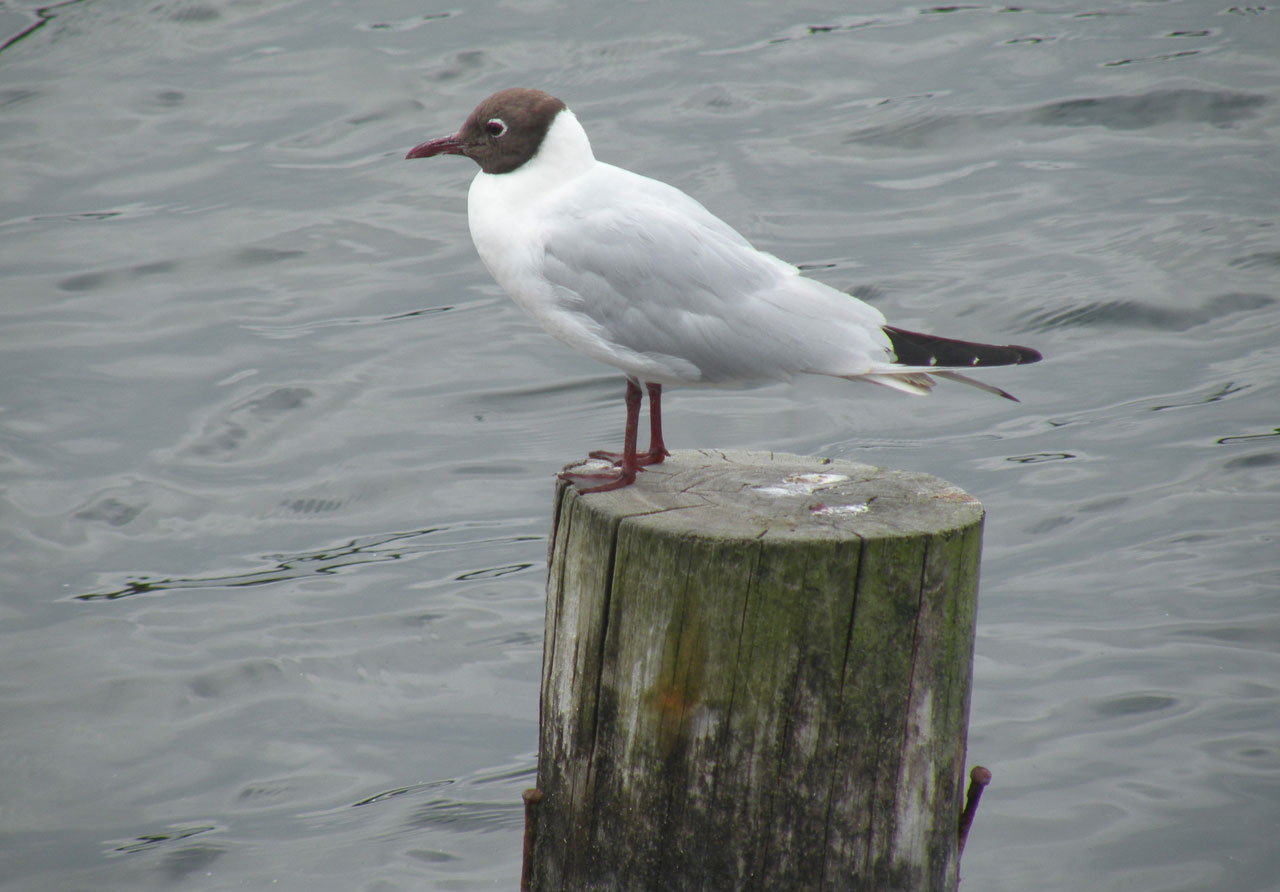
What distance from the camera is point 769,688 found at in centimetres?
270

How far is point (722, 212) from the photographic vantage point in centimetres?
951

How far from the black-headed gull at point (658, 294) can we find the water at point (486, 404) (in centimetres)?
200

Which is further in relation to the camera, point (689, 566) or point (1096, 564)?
point (1096, 564)

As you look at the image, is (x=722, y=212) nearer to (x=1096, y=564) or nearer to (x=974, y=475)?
(x=974, y=475)

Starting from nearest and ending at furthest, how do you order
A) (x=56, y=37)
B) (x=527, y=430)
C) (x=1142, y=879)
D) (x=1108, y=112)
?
(x=1142, y=879) → (x=527, y=430) → (x=1108, y=112) → (x=56, y=37)

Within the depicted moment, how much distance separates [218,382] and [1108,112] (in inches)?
283

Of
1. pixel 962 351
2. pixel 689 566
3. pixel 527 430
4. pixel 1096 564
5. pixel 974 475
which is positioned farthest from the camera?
pixel 527 430

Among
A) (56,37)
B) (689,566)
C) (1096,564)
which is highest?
(56,37)

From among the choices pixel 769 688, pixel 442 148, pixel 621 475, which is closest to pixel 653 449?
pixel 621 475

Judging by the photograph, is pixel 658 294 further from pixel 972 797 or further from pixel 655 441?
pixel 972 797

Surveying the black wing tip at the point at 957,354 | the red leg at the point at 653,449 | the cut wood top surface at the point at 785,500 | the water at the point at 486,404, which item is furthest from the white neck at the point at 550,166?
the water at the point at 486,404

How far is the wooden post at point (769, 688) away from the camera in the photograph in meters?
2.69

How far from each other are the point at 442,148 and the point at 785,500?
4.71ft

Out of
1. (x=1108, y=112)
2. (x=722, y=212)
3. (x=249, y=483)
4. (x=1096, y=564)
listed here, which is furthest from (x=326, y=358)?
(x=1108, y=112)
